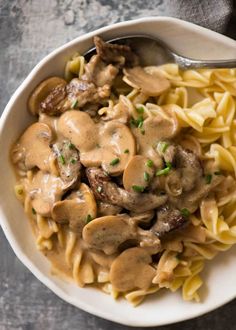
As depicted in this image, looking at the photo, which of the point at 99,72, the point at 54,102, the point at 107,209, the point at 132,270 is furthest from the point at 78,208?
the point at 99,72

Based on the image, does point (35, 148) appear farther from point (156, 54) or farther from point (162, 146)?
point (156, 54)

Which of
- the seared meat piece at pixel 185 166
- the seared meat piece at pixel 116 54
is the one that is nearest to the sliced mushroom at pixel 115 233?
the seared meat piece at pixel 185 166

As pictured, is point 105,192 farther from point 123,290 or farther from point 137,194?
point 123,290

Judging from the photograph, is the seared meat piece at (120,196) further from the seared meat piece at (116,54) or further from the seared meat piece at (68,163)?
the seared meat piece at (116,54)

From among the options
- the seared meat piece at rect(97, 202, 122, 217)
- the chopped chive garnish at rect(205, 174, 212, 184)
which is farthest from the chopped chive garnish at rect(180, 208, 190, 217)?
the seared meat piece at rect(97, 202, 122, 217)

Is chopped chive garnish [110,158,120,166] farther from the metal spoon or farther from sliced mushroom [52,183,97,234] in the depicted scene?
the metal spoon
